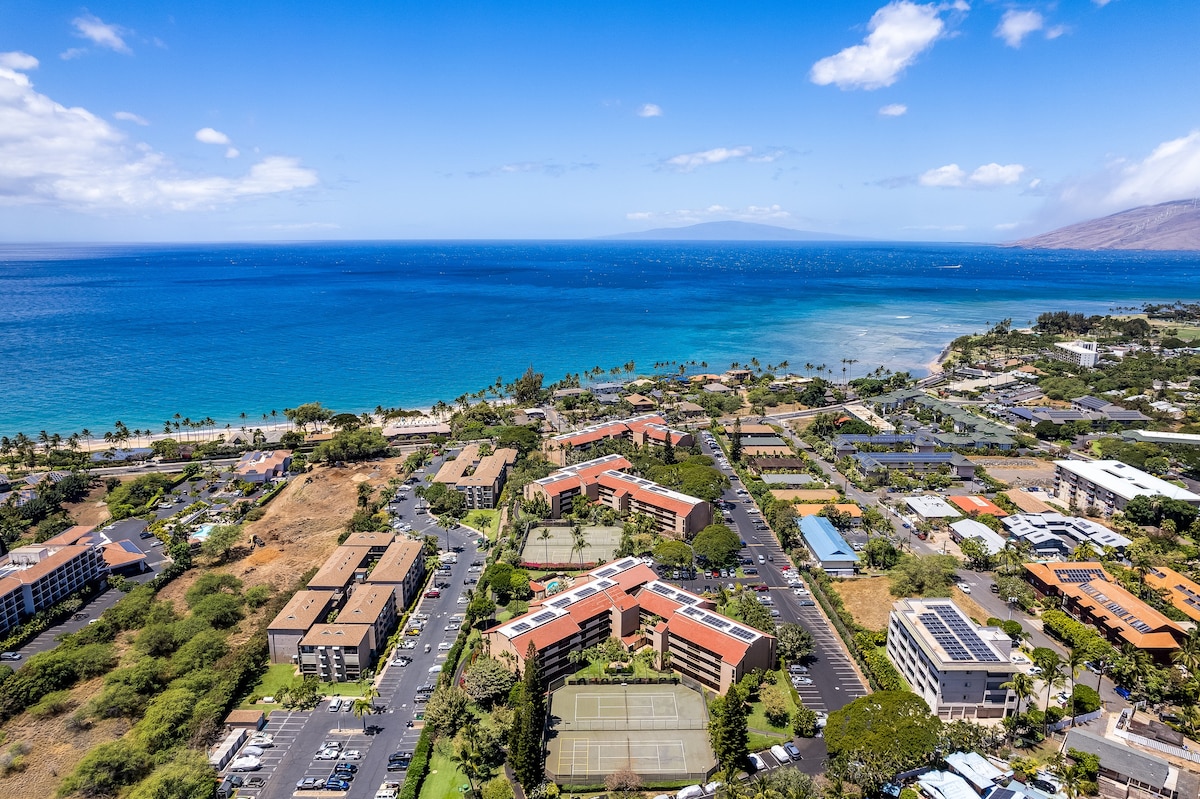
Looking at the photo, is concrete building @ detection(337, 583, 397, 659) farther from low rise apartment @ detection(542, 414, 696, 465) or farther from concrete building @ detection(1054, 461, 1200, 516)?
concrete building @ detection(1054, 461, 1200, 516)

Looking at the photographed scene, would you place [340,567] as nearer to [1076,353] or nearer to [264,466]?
[264,466]

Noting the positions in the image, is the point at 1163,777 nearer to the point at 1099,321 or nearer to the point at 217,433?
the point at 217,433

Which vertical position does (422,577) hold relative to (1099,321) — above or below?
below

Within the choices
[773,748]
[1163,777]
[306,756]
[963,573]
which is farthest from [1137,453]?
[306,756]

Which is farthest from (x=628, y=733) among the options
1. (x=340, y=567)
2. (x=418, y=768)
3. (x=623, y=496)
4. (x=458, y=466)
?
(x=458, y=466)

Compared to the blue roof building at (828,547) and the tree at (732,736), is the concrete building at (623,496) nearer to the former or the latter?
the blue roof building at (828,547)

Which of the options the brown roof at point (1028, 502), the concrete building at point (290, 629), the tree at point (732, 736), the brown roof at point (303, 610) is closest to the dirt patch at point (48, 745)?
the concrete building at point (290, 629)
